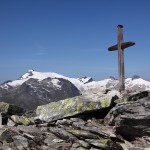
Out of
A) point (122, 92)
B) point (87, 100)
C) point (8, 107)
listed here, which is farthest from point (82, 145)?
point (8, 107)

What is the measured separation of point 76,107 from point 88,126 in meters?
2.39

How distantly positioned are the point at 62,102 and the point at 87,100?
2.30 m

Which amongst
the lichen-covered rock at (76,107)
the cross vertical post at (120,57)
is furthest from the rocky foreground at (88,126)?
the cross vertical post at (120,57)

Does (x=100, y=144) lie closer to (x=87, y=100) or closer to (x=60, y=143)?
(x=60, y=143)

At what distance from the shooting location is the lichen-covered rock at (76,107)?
2186cm

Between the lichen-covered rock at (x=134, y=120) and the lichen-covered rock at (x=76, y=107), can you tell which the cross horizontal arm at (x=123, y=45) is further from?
the lichen-covered rock at (x=134, y=120)

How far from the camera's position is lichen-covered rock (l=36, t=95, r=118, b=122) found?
21859 millimetres

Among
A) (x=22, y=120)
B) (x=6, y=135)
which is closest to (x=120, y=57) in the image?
(x=22, y=120)

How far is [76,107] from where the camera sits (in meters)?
22.1

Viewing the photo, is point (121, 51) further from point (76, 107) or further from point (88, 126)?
point (88, 126)

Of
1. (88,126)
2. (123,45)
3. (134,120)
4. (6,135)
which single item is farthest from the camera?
(123,45)

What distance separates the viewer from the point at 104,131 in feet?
63.8

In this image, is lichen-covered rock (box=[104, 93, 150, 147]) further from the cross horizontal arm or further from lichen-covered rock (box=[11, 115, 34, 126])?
lichen-covered rock (box=[11, 115, 34, 126])

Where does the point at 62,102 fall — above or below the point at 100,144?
above
